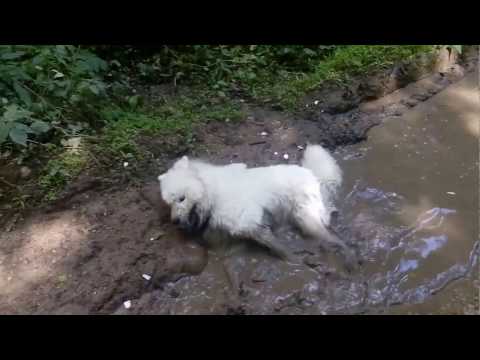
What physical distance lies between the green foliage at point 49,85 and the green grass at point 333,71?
6.54 feet

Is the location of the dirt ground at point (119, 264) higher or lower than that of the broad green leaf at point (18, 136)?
lower

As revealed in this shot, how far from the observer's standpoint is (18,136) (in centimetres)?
407

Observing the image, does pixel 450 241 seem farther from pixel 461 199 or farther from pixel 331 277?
pixel 331 277

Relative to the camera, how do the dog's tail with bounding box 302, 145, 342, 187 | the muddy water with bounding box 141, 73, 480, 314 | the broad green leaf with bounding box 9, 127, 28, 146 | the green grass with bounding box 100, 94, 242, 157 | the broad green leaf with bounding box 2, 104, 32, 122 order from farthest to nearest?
the green grass with bounding box 100, 94, 242, 157, the dog's tail with bounding box 302, 145, 342, 187, the broad green leaf with bounding box 2, 104, 32, 122, the broad green leaf with bounding box 9, 127, 28, 146, the muddy water with bounding box 141, 73, 480, 314

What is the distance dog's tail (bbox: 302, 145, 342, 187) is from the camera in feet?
15.0

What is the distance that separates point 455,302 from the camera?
140 inches

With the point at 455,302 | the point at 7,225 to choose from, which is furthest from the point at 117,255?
the point at 455,302

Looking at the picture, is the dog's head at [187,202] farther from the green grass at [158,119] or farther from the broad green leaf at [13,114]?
the broad green leaf at [13,114]

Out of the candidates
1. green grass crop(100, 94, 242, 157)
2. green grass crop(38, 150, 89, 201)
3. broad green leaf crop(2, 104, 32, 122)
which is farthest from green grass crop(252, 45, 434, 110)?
broad green leaf crop(2, 104, 32, 122)

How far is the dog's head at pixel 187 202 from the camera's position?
4.12 m

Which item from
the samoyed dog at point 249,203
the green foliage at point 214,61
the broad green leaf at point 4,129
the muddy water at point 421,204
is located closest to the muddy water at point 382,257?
the muddy water at point 421,204

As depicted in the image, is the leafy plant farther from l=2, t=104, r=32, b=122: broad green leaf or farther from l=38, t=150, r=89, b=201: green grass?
l=38, t=150, r=89, b=201: green grass

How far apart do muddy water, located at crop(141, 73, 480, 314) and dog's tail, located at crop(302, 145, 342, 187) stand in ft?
0.50

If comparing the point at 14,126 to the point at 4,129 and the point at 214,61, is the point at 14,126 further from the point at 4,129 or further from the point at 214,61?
the point at 214,61
